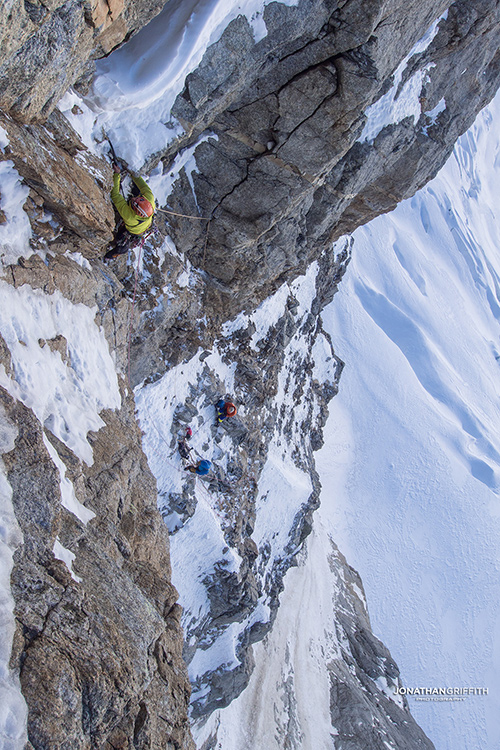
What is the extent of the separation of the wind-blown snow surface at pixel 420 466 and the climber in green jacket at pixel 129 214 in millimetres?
27822

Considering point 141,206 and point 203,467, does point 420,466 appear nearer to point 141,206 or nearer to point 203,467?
point 203,467

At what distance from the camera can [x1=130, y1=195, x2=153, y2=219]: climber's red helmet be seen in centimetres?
841

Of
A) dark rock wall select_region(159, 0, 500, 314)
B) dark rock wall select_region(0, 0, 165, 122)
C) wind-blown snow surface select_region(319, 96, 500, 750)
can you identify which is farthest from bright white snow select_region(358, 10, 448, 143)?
wind-blown snow surface select_region(319, 96, 500, 750)

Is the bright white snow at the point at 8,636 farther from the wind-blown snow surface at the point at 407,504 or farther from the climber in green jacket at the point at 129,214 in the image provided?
the wind-blown snow surface at the point at 407,504

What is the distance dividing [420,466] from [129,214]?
3786cm

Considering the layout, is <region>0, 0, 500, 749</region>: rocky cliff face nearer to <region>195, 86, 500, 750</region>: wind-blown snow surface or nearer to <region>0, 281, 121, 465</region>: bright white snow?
<region>0, 281, 121, 465</region>: bright white snow

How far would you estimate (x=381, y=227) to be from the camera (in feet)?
170

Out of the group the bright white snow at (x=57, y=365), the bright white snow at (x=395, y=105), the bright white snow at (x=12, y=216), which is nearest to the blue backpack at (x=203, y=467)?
the bright white snow at (x=57, y=365)

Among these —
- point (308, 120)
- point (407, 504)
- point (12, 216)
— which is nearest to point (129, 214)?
point (12, 216)

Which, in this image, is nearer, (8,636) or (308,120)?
(8,636)

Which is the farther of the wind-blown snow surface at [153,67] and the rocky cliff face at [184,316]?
the wind-blown snow surface at [153,67]

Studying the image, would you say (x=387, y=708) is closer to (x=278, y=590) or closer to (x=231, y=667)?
(x=278, y=590)

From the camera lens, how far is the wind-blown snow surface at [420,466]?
3312 cm

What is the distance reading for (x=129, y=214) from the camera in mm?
8469
